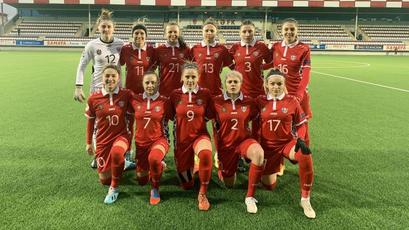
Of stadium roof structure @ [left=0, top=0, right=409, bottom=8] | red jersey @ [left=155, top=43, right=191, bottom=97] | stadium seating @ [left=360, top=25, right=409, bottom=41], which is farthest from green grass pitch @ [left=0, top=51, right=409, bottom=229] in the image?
stadium seating @ [left=360, top=25, right=409, bottom=41]

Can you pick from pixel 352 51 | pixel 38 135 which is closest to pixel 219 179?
pixel 38 135

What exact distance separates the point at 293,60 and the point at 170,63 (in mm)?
1312

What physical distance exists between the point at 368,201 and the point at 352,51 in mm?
27497

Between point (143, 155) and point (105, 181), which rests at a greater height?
point (143, 155)

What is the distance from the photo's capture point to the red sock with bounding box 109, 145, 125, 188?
115 inches

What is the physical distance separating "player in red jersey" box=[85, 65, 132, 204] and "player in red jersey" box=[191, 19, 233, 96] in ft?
3.19

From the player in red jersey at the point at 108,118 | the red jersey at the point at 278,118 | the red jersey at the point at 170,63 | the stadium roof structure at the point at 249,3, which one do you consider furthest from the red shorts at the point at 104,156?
the stadium roof structure at the point at 249,3

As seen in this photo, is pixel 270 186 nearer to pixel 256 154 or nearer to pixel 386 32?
pixel 256 154

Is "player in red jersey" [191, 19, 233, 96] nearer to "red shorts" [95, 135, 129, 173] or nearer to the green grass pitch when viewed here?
the green grass pitch

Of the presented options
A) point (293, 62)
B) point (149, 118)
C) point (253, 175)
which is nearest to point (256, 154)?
point (253, 175)

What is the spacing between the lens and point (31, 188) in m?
3.09

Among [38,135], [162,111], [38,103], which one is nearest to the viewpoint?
[162,111]

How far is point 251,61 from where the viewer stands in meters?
3.79

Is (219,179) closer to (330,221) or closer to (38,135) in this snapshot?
(330,221)
